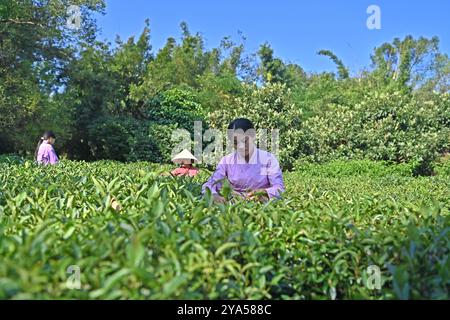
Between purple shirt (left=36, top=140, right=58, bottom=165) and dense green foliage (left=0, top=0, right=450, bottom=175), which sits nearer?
purple shirt (left=36, top=140, right=58, bottom=165)

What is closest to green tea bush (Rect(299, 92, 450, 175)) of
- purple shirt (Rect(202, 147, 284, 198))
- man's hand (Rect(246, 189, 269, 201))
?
purple shirt (Rect(202, 147, 284, 198))

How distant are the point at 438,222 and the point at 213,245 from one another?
1214mm

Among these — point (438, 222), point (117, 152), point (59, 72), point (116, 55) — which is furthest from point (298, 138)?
point (438, 222)

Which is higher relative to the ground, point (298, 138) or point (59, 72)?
point (59, 72)

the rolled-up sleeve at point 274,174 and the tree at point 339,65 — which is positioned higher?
the tree at point 339,65

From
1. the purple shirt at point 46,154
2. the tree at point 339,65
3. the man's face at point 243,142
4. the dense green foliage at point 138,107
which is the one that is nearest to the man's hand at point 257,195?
the man's face at point 243,142

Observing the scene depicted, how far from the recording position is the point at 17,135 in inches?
616

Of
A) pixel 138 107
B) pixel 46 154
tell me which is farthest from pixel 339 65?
pixel 46 154

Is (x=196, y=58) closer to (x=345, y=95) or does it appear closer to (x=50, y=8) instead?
(x=345, y=95)

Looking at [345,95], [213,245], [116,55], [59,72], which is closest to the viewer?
[213,245]

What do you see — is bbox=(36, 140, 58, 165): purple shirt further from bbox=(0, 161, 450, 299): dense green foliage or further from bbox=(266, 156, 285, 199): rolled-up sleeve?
bbox=(0, 161, 450, 299): dense green foliage

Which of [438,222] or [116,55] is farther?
[116,55]

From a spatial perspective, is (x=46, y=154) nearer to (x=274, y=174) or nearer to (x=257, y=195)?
(x=274, y=174)

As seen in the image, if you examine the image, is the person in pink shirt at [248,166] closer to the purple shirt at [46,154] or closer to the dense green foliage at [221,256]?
the dense green foliage at [221,256]
